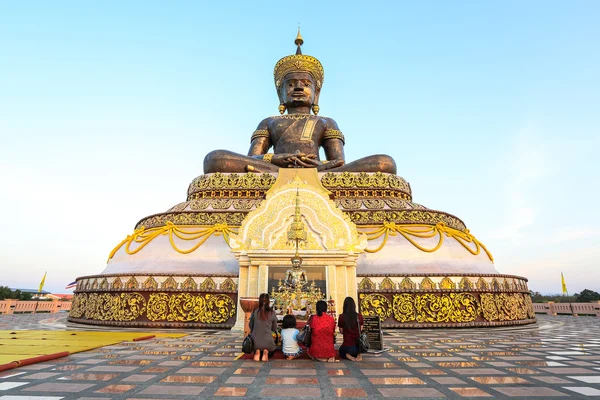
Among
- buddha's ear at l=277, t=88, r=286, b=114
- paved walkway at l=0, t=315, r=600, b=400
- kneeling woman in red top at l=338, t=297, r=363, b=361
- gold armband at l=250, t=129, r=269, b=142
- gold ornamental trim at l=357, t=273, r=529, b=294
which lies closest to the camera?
paved walkway at l=0, t=315, r=600, b=400

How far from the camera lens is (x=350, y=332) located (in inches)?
202

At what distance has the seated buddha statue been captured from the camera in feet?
45.1

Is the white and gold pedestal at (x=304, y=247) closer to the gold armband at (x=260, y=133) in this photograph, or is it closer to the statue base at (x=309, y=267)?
the statue base at (x=309, y=267)

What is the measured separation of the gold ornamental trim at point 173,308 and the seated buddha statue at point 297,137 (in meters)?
5.72

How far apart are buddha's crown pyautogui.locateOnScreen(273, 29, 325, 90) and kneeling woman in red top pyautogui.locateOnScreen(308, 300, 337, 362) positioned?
15705 millimetres

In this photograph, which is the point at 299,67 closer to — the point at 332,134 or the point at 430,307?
the point at 332,134

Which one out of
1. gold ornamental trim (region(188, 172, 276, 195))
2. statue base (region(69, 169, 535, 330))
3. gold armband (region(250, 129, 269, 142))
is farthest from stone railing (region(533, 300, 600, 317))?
gold armband (region(250, 129, 269, 142))

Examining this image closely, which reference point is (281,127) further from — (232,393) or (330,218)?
(232,393)

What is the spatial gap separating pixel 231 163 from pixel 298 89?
6.61m

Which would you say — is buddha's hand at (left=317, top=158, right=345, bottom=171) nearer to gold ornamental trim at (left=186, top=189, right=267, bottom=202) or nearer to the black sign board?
gold ornamental trim at (left=186, top=189, right=267, bottom=202)

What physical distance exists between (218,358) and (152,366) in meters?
0.93

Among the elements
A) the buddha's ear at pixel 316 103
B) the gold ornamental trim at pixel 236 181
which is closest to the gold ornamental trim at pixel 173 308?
the gold ornamental trim at pixel 236 181

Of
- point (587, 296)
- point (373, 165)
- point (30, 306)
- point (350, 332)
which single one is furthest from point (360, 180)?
point (587, 296)

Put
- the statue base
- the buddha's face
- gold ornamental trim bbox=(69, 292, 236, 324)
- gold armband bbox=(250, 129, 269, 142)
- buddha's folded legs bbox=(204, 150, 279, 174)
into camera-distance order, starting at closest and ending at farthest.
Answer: the statue base → gold ornamental trim bbox=(69, 292, 236, 324) → buddha's folded legs bbox=(204, 150, 279, 174) → gold armband bbox=(250, 129, 269, 142) → the buddha's face
